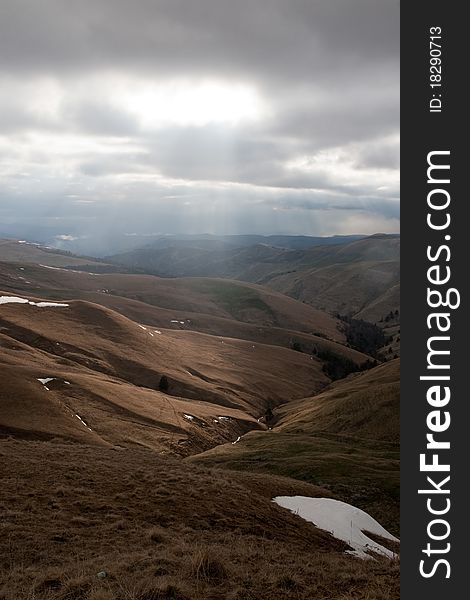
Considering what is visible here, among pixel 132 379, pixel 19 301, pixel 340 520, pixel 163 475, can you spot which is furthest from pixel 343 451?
pixel 19 301

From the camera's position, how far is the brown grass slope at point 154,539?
1276 centimetres

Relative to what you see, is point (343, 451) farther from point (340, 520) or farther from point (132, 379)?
point (132, 379)

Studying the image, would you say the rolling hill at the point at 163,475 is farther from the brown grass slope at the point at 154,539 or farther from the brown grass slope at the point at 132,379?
the brown grass slope at the point at 132,379

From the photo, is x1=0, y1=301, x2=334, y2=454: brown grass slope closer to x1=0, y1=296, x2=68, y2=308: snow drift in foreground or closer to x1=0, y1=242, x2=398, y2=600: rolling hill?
x1=0, y1=242, x2=398, y2=600: rolling hill

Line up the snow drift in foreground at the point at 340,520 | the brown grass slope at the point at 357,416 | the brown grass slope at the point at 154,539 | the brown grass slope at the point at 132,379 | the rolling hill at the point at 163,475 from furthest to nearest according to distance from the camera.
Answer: the brown grass slope at the point at 357,416
the brown grass slope at the point at 132,379
the snow drift in foreground at the point at 340,520
the rolling hill at the point at 163,475
the brown grass slope at the point at 154,539

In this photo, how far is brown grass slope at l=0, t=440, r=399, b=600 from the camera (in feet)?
41.9

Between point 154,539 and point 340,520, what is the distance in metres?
15.2

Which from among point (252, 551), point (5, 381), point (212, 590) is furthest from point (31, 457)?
point (5, 381)

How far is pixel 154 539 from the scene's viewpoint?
58.9 ft

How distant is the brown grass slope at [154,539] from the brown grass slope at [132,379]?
93.4ft

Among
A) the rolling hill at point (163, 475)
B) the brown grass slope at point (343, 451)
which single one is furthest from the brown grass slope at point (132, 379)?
the brown grass slope at point (343, 451)

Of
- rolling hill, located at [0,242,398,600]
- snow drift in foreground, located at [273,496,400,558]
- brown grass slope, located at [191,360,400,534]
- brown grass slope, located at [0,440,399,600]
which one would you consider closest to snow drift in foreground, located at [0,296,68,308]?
rolling hill, located at [0,242,398,600]

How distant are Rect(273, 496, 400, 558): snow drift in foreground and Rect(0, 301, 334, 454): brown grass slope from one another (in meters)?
31.8

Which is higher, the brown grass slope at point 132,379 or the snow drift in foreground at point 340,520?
the brown grass slope at point 132,379
